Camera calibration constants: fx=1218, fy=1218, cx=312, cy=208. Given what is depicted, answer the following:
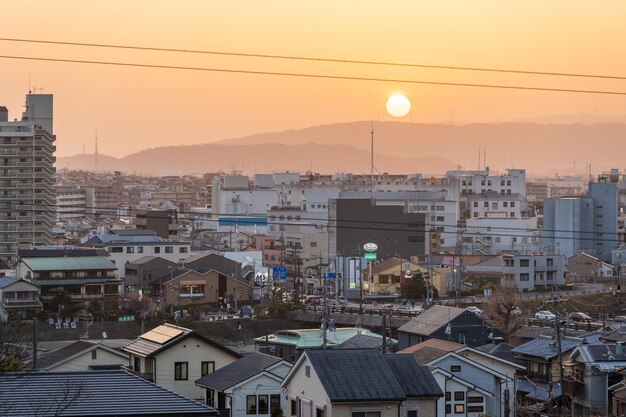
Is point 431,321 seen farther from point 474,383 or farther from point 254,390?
point 254,390

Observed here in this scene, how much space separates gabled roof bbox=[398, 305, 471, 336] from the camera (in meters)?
17.0

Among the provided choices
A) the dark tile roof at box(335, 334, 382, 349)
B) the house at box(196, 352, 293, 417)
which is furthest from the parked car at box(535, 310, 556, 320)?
the house at box(196, 352, 293, 417)

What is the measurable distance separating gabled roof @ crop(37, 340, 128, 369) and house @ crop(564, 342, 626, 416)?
187 inches

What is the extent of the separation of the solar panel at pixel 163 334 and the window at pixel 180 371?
33 cm

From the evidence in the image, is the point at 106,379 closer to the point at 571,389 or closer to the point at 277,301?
the point at 571,389

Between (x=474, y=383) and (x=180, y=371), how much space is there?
2.98 m

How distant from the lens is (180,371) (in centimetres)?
1243

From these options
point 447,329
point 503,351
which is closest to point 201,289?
point 447,329

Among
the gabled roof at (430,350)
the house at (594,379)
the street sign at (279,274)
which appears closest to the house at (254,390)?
the gabled roof at (430,350)

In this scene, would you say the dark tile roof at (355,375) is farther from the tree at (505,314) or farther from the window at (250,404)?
the tree at (505,314)

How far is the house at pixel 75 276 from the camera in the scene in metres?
25.3

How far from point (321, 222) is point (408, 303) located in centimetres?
1777

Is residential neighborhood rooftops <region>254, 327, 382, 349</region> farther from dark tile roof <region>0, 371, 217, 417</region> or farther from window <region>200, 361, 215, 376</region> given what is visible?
dark tile roof <region>0, 371, 217, 417</region>

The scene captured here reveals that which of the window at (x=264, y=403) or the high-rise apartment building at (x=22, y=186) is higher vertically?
the high-rise apartment building at (x=22, y=186)
